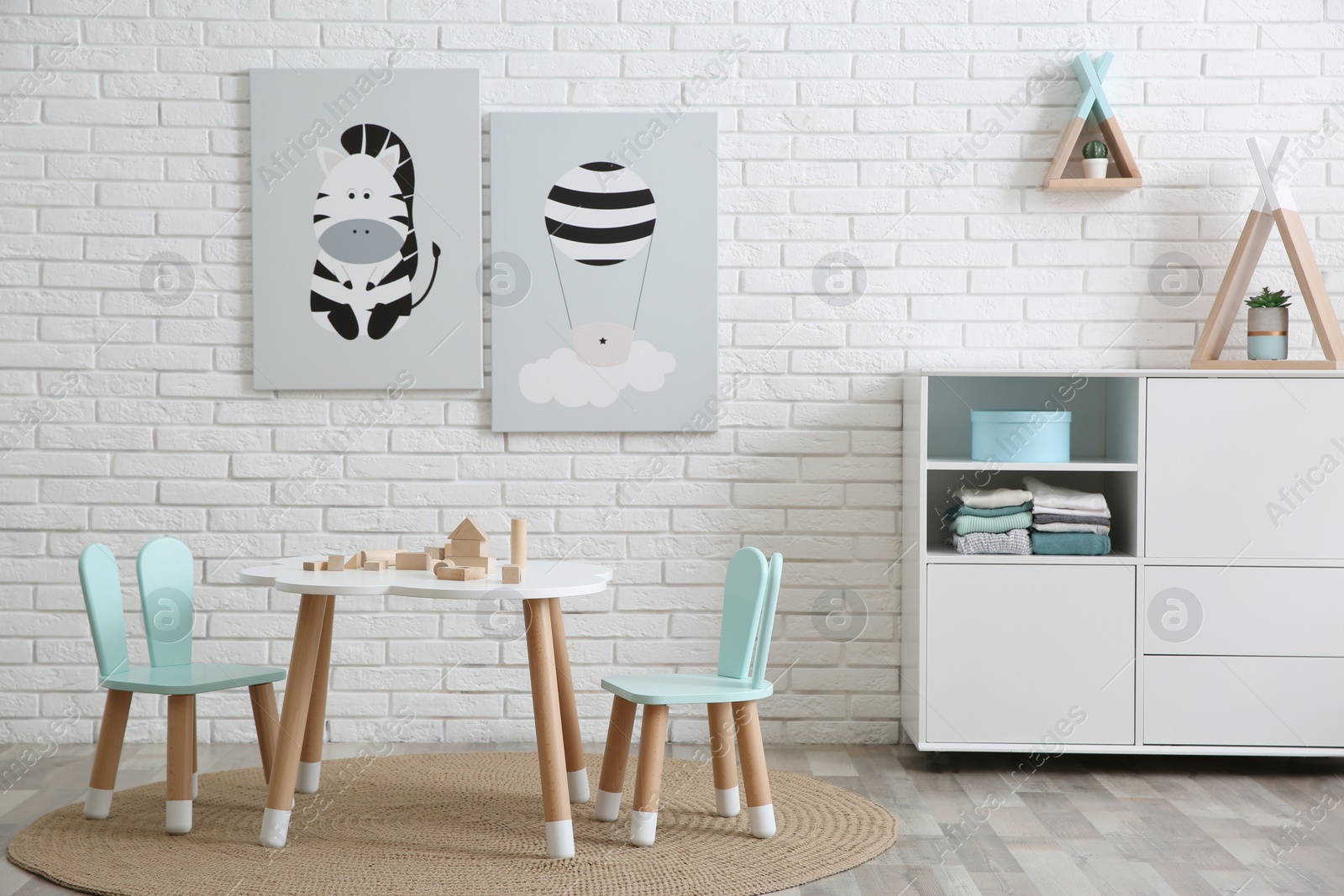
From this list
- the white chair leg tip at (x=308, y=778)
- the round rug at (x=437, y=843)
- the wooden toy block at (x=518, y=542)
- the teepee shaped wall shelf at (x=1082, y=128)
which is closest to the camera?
the round rug at (x=437, y=843)

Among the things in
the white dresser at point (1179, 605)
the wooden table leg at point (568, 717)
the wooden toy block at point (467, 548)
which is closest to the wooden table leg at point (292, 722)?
the wooden toy block at point (467, 548)

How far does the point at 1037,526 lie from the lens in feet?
9.64

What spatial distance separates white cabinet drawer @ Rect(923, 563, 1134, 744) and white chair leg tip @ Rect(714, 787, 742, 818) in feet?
2.17

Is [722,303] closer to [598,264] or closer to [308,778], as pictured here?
[598,264]

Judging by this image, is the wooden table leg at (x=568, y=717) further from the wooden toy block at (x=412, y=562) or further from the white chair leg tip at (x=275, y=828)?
the white chair leg tip at (x=275, y=828)

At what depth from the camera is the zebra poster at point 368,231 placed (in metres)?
3.18

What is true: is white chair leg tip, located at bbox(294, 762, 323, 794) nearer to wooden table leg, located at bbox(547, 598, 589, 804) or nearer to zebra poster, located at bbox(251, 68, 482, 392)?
wooden table leg, located at bbox(547, 598, 589, 804)

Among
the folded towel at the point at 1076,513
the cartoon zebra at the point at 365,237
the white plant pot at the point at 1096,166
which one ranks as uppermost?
the white plant pot at the point at 1096,166

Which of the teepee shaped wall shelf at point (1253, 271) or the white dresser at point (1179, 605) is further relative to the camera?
the teepee shaped wall shelf at point (1253, 271)

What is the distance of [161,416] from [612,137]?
5.16 ft

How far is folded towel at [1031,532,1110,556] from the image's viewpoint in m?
2.92

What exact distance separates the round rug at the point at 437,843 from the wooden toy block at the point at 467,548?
24.8 inches

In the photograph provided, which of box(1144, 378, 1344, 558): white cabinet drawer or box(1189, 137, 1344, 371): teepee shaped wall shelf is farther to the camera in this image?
box(1189, 137, 1344, 371): teepee shaped wall shelf

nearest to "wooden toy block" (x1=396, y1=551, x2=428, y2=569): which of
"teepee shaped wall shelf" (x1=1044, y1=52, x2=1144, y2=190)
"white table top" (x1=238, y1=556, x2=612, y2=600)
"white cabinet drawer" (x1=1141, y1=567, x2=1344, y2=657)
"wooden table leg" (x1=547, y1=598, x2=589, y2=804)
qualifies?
"white table top" (x1=238, y1=556, x2=612, y2=600)
